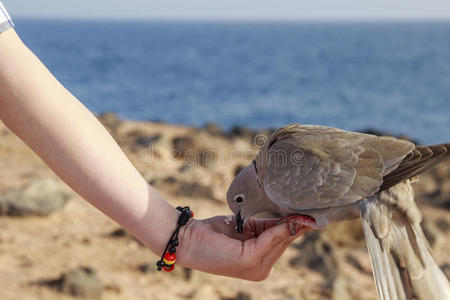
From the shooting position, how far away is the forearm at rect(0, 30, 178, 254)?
6.75 ft

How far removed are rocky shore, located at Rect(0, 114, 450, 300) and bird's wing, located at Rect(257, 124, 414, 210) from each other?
2.17 meters

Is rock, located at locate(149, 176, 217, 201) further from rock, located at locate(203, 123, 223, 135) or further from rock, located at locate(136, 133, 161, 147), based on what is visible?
rock, located at locate(203, 123, 223, 135)

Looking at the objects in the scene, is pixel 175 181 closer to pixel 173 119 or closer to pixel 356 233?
pixel 356 233

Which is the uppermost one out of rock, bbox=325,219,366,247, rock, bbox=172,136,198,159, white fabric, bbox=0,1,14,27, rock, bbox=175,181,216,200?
rock, bbox=172,136,198,159

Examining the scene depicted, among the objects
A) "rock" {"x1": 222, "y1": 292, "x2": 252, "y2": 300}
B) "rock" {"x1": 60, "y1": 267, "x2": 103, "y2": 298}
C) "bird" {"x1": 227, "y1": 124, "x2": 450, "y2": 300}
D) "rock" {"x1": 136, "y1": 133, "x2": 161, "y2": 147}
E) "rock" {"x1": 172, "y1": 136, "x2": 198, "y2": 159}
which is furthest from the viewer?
"rock" {"x1": 136, "y1": 133, "x2": 161, "y2": 147}

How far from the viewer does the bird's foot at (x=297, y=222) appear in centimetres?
289

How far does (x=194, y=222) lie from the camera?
2768mm

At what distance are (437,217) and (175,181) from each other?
16.3ft

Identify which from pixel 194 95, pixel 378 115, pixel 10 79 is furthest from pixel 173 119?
pixel 10 79

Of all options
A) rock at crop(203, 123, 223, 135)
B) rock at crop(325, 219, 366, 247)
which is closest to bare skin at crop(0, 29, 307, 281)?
rock at crop(325, 219, 366, 247)

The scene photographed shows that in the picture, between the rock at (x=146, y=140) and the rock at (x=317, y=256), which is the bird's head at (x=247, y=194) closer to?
the rock at (x=317, y=256)

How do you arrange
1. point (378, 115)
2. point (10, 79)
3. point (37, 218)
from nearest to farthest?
1. point (10, 79)
2. point (37, 218)
3. point (378, 115)

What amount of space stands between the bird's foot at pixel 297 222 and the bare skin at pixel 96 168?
0.07 meters

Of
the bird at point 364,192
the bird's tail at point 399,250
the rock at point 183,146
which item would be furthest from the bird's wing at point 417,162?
the rock at point 183,146
